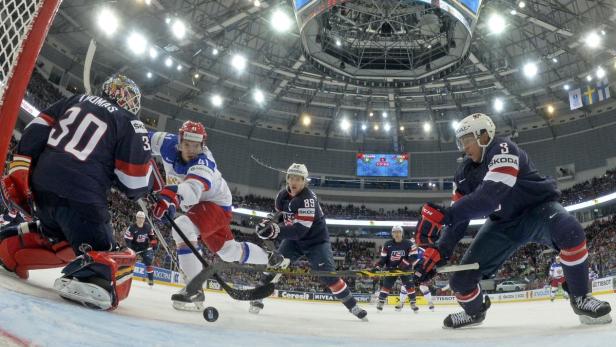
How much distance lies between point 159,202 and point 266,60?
22.5 metres

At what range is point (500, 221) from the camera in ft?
12.7

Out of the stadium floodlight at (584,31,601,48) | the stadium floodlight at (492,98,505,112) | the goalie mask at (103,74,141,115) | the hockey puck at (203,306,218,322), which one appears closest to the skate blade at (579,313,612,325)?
the hockey puck at (203,306,218,322)

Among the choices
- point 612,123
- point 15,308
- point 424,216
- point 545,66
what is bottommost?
point 15,308

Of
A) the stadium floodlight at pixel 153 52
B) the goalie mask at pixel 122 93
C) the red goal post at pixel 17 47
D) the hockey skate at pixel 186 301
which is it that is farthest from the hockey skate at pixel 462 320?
the stadium floodlight at pixel 153 52

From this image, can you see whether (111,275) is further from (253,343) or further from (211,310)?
(253,343)

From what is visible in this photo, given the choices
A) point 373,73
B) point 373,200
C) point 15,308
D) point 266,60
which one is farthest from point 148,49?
point 15,308

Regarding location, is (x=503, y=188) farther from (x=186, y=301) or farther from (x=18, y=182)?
(x=18, y=182)

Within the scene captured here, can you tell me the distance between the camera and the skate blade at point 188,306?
154 inches

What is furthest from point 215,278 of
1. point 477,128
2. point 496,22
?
point 496,22

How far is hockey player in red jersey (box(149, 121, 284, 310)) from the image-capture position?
4191 mm

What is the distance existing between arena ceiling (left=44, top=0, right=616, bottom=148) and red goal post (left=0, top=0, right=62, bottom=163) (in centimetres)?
1414

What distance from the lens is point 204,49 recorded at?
23688 mm

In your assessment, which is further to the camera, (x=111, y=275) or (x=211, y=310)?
(x=211, y=310)

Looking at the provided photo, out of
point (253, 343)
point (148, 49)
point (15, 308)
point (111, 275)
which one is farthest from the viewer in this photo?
point (148, 49)
